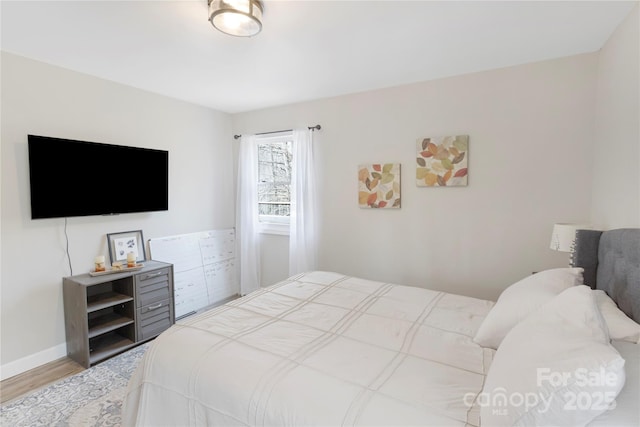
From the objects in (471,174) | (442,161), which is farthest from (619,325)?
(442,161)

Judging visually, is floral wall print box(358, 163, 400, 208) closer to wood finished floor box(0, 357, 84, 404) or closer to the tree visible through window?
the tree visible through window

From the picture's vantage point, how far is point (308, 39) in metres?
2.23

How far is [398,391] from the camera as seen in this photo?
1181 millimetres

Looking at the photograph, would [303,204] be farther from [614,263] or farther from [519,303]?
[614,263]

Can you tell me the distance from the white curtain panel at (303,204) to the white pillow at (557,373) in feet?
9.02

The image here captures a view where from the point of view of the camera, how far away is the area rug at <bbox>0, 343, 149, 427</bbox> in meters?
1.96

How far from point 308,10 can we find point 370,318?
1.92 m

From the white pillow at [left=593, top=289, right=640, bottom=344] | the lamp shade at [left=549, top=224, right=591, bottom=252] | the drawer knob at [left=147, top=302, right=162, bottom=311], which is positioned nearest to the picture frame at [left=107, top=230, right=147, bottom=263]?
Answer: the drawer knob at [left=147, top=302, right=162, bottom=311]

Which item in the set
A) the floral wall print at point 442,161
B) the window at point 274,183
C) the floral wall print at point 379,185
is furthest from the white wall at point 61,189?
the floral wall print at point 442,161

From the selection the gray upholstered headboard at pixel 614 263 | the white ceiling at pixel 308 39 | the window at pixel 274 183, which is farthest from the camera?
the window at pixel 274 183

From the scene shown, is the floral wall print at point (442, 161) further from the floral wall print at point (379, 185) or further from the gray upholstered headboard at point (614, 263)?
the gray upholstered headboard at point (614, 263)

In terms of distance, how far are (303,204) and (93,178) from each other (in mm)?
2139

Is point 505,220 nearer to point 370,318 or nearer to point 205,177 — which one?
point 370,318

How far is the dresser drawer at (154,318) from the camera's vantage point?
9.73 ft
